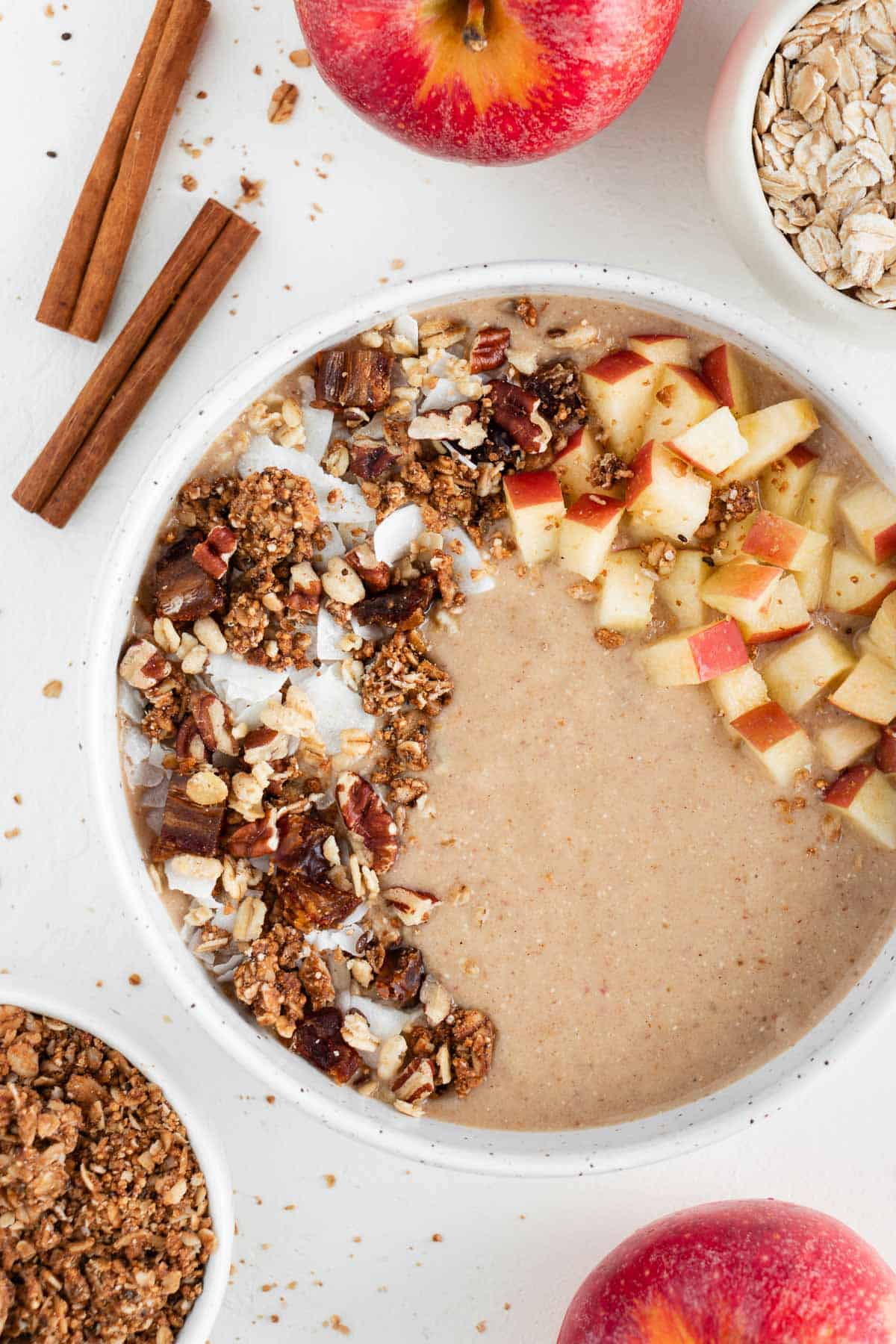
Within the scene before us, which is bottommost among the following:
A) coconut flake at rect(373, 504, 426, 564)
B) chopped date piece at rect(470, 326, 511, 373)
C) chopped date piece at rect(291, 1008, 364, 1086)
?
chopped date piece at rect(291, 1008, 364, 1086)

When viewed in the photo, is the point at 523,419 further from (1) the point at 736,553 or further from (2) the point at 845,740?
(2) the point at 845,740

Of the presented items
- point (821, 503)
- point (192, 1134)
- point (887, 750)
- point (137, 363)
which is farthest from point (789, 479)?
point (192, 1134)

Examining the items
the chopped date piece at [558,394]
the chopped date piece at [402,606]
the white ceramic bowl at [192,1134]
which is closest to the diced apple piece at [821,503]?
the chopped date piece at [558,394]

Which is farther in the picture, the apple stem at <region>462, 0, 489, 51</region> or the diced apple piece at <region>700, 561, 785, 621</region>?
the diced apple piece at <region>700, 561, 785, 621</region>

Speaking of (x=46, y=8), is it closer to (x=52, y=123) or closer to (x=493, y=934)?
(x=52, y=123)

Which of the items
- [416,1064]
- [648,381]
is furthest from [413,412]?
[416,1064]

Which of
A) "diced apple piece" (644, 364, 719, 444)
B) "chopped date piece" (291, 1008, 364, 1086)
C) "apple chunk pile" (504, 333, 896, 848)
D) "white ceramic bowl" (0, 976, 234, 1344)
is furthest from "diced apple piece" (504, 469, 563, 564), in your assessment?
"white ceramic bowl" (0, 976, 234, 1344)

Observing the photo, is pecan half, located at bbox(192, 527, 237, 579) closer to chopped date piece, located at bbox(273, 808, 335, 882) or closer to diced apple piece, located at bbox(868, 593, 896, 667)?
chopped date piece, located at bbox(273, 808, 335, 882)
